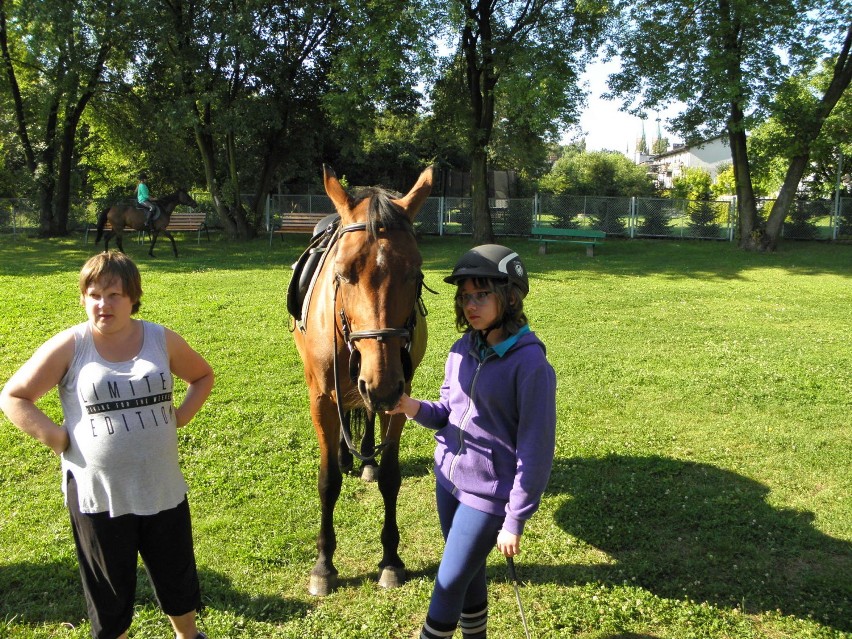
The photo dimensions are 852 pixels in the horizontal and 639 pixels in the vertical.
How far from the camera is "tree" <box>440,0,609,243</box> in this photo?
18469mm

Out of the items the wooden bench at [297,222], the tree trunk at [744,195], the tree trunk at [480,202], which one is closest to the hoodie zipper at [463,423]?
the tree trunk at [480,202]

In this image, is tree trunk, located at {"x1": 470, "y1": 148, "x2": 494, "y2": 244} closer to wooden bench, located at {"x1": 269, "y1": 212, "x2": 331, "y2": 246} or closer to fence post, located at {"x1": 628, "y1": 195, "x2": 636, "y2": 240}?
wooden bench, located at {"x1": 269, "y1": 212, "x2": 331, "y2": 246}

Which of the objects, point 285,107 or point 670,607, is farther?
point 285,107

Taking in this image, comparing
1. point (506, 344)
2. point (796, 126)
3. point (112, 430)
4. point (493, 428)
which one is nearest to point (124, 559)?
point (112, 430)

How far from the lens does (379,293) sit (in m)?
2.73

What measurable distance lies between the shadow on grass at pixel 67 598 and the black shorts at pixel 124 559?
0.68 meters

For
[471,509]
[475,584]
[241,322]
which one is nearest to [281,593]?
[475,584]

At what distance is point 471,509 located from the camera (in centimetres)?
251

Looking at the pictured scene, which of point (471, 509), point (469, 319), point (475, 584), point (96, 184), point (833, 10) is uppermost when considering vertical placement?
point (833, 10)

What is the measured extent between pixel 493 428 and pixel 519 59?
18488 mm

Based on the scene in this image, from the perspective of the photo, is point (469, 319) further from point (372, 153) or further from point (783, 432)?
point (372, 153)

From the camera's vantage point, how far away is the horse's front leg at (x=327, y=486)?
3596 mm

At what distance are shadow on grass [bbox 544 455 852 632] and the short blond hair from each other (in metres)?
2.89

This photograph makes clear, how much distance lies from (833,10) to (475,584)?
21896 mm
